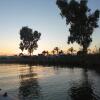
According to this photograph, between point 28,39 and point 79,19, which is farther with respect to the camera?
point 28,39

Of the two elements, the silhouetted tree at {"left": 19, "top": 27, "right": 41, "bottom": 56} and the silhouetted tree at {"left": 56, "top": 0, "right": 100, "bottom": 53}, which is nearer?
the silhouetted tree at {"left": 56, "top": 0, "right": 100, "bottom": 53}

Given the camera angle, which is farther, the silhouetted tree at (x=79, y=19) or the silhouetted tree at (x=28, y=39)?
the silhouetted tree at (x=28, y=39)

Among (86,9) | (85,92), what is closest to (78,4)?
(86,9)

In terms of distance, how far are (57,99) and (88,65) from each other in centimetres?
5424

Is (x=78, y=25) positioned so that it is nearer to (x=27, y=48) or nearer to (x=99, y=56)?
(x=99, y=56)

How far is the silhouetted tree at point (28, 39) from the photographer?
487ft

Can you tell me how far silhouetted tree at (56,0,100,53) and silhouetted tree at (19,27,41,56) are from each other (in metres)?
65.2

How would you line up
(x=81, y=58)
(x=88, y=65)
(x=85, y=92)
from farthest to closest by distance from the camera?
(x=81, y=58) → (x=88, y=65) → (x=85, y=92)

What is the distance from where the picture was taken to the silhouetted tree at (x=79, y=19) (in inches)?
3287

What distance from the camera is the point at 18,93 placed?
32.8m

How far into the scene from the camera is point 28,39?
148750mm

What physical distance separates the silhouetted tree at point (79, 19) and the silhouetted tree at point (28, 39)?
214 ft

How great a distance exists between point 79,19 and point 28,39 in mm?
68307

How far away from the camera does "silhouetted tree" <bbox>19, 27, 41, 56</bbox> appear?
487ft
